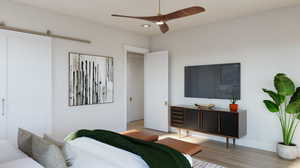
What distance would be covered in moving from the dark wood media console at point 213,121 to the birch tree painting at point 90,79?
1.69 metres

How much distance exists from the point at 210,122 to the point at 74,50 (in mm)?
3211

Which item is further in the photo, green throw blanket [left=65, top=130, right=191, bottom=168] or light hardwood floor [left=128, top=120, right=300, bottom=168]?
light hardwood floor [left=128, top=120, right=300, bottom=168]

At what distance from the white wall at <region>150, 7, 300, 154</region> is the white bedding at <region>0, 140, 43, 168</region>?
3.72 metres

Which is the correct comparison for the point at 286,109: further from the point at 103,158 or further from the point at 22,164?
the point at 22,164

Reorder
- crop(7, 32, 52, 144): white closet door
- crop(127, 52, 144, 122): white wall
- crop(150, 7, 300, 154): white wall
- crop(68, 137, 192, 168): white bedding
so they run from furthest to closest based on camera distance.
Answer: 1. crop(127, 52, 144, 122): white wall
2. crop(150, 7, 300, 154): white wall
3. crop(7, 32, 52, 144): white closet door
4. crop(68, 137, 192, 168): white bedding

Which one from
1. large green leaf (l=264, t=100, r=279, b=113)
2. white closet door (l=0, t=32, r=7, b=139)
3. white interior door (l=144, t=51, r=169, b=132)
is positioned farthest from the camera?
white interior door (l=144, t=51, r=169, b=132)

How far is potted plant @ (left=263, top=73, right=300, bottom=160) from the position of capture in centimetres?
312

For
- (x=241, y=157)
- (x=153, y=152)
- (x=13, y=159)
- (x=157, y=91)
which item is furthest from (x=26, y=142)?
(x=157, y=91)

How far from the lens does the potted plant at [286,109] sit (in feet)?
10.2

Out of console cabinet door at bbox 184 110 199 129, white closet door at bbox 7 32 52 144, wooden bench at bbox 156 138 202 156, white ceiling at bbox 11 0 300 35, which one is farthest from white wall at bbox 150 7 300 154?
white closet door at bbox 7 32 52 144

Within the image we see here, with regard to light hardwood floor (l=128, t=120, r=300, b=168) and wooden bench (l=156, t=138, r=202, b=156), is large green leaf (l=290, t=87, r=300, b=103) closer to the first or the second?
light hardwood floor (l=128, t=120, r=300, b=168)

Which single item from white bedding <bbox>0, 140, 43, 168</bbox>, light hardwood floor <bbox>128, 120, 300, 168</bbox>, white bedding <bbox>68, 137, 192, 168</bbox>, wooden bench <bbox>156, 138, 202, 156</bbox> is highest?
white bedding <bbox>0, 140, 43, 168</bbox>

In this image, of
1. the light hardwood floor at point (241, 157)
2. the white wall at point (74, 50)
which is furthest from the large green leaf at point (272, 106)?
the white wall at point (74, 50)

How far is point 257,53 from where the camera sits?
3.81 metres
